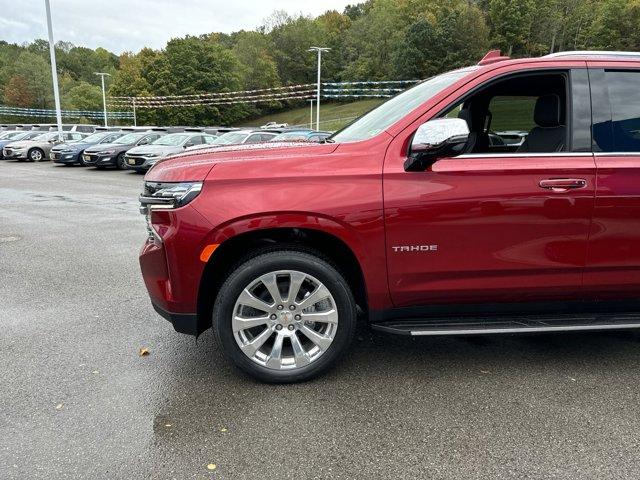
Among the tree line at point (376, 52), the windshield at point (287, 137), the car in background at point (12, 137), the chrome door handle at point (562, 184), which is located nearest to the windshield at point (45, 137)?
the car in background at point (12, 137)

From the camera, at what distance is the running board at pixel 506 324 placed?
119 inches

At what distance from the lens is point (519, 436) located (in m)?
2.64

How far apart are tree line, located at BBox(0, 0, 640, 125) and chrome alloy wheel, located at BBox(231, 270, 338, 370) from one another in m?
74.3

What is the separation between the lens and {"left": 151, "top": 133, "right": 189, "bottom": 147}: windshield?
19031mm

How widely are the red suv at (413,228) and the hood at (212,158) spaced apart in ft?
0.05

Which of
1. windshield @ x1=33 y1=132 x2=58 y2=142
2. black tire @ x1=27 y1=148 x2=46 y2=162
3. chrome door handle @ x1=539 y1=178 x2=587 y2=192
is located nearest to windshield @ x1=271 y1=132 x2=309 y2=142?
chrome door handle @ x1=539 y1=178 x2=587 y2=192

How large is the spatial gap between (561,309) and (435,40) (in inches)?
3099

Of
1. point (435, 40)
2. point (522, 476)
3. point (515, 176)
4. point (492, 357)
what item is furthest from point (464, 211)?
point (435, 40)

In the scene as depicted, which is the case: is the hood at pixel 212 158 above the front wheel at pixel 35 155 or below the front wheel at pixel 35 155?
above

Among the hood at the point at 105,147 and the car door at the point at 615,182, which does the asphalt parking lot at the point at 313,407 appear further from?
the hood at the point at 105,147

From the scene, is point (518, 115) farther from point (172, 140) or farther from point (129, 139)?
point (129, 139)

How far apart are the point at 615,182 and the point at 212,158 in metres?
2.46

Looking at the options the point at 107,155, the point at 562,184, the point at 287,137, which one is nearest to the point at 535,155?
the point at 562,184

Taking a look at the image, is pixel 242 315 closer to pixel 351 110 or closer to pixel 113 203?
pixel 113 203
